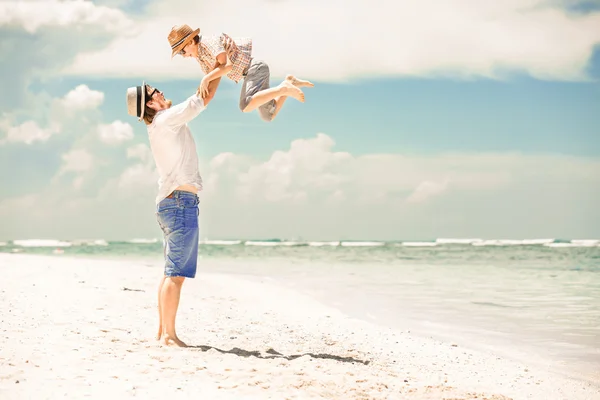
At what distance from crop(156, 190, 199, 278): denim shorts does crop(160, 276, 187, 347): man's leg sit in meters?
0.09

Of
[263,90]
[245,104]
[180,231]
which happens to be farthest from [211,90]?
[180,231]

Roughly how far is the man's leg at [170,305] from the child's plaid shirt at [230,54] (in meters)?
1.74

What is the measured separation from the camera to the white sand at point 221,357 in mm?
3666

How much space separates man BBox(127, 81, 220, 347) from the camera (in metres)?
4.64

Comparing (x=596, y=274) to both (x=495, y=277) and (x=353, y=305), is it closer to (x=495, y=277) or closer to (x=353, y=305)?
(x=495, y=277)

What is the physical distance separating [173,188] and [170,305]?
92 centimetres

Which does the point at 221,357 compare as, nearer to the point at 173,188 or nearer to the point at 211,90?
the point at 173,188

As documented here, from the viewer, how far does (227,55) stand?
4887mm

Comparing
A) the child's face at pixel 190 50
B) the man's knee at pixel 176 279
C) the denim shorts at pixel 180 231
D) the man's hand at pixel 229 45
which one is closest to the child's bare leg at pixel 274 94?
the man's hand at pixel 229 45

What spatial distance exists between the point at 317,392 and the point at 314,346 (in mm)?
1720

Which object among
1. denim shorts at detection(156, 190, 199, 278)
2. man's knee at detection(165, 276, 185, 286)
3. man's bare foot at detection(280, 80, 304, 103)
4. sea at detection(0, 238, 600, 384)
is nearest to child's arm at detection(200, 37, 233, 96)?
man's bare foot at detection(280, 80, 304, 103)

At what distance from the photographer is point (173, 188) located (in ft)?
15.2

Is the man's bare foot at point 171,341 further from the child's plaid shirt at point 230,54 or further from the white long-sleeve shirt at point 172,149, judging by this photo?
the child's plaid shirt at point 230,54

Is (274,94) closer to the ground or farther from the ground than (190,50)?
closer to the ground
